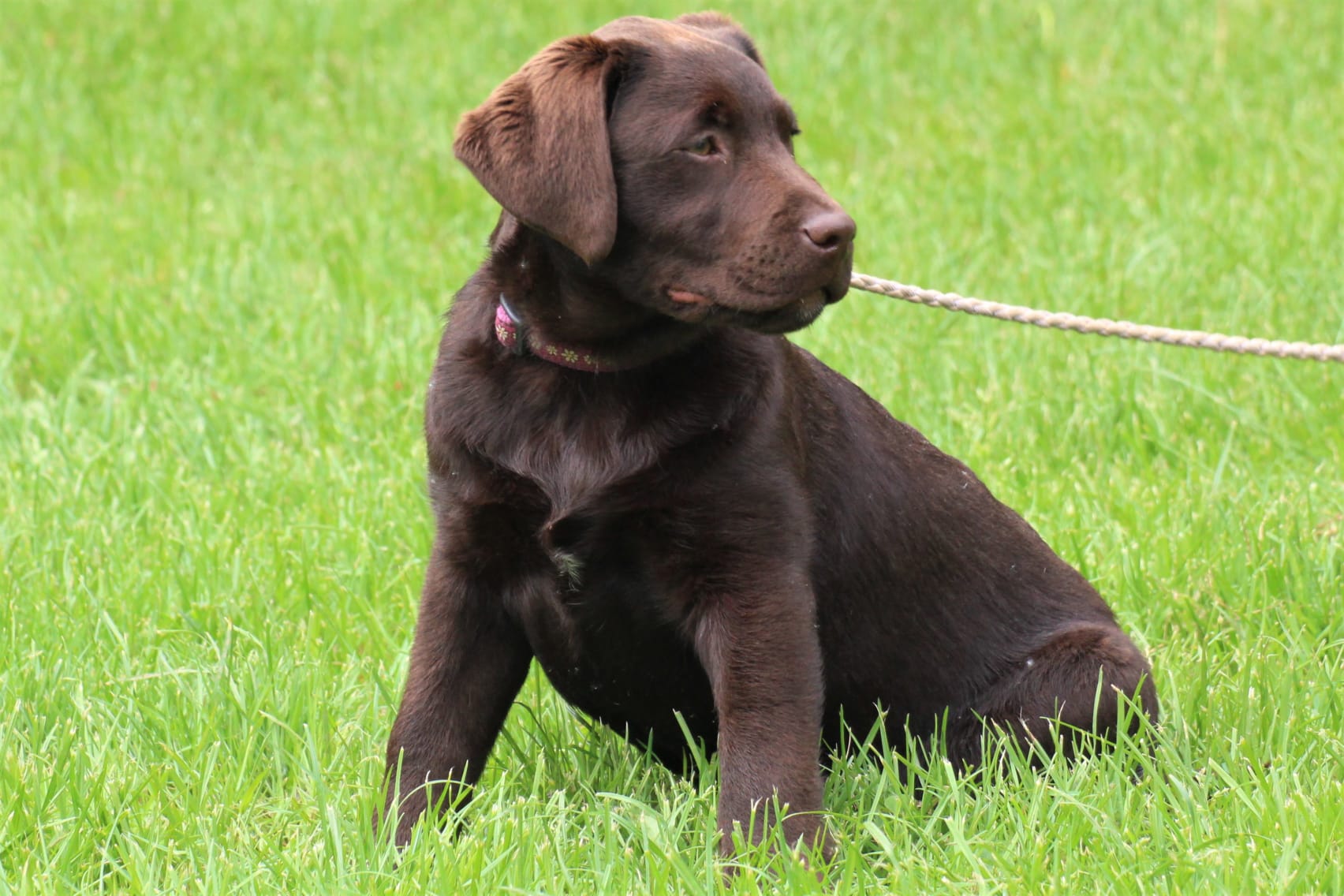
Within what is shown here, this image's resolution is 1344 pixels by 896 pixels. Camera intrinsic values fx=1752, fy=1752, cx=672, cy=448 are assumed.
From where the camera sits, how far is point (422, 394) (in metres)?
5.30

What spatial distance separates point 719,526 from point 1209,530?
68.4 inches

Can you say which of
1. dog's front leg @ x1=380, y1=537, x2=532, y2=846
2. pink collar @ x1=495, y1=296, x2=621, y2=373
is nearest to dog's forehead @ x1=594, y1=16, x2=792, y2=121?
pink collar @ x1=495, y1=296, x2=621, y2=373

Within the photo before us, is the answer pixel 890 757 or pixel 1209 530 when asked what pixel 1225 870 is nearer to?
pixel 890 757

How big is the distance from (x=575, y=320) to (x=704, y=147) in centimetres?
36

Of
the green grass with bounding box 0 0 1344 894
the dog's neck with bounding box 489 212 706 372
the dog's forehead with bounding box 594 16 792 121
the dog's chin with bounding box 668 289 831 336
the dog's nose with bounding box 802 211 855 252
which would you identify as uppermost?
the dog's forehead with bounding box 594 16 792 121

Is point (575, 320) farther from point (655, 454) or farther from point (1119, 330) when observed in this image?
point (1119, 330)

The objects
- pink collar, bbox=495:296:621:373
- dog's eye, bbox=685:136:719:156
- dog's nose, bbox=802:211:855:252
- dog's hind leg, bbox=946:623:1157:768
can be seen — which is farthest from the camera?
dog's hind leg, bbox=946:623:1157:768

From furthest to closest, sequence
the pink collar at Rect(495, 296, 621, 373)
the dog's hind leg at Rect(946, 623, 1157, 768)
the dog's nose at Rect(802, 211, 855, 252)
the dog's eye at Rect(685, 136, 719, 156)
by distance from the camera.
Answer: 1. the dog's hind leg at Rect(946, 623, 1157, 768)
2. the pink collar at Rect(495, 296, 621, 373)
3. the dog's eye at Rect(685, 136, 719, 156)
4. the dog's nose at Rect(802, 211, 855, 252)

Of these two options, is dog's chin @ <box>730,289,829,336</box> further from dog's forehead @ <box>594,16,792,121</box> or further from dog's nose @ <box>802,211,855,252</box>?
dog's forehead @ <box>594,16,792,121</box>

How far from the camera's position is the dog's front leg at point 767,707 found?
9.02 feet

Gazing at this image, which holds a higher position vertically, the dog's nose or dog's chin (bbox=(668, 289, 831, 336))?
the dog's nose

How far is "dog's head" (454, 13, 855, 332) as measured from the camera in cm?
269

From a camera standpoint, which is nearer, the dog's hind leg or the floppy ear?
the floppy ear

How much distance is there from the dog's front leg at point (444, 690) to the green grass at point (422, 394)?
121 millimetres
